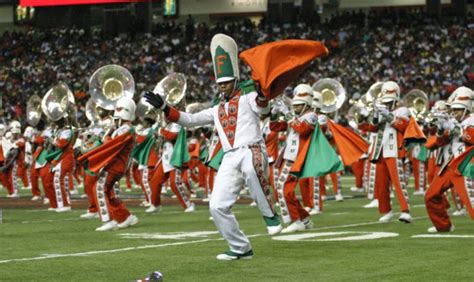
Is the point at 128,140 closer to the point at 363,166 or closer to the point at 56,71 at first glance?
the point at 363,166

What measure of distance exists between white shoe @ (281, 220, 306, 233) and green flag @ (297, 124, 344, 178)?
0.68 m

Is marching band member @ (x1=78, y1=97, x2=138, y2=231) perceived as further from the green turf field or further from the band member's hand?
the band member's hand

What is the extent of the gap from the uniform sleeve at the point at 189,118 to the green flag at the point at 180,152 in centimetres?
883

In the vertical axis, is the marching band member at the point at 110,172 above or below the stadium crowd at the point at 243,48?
above

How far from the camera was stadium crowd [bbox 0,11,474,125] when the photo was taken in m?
45.2

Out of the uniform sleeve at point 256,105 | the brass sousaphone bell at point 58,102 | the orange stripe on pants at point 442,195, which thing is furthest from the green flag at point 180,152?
the uniform sleeve at point 256,105

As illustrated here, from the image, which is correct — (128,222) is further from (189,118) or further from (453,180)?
(189,118)

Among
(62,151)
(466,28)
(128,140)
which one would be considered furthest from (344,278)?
(466,28)

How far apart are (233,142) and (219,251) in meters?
1.40

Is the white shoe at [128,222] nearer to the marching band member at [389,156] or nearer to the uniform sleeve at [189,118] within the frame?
the marching band member at [389,156]

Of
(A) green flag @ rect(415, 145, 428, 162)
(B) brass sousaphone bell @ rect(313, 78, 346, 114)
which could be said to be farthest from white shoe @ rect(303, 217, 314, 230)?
(A) green flag @ rect(415, 145, 428, 162)

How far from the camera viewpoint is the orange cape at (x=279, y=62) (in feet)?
39.4

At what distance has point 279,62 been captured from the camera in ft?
39.8

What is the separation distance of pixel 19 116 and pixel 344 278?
131 feet
